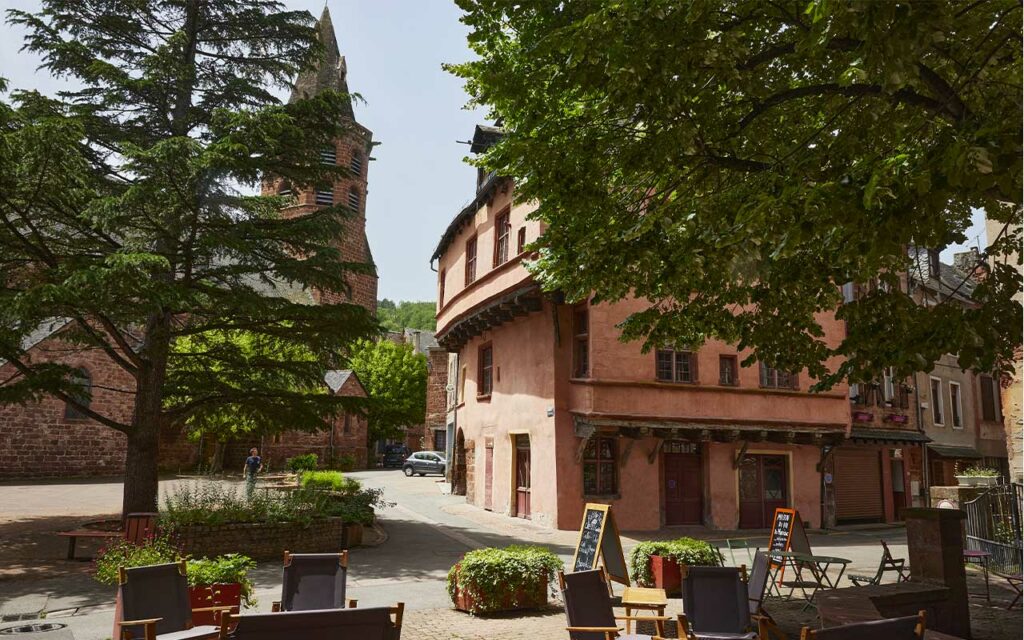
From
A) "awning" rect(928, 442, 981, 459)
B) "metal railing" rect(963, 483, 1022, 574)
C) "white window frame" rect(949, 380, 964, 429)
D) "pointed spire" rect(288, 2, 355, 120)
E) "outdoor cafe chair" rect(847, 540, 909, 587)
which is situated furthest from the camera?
"pointed spire" rect(288, 2, 355, 120)

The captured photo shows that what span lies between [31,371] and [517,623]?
11.0 metres

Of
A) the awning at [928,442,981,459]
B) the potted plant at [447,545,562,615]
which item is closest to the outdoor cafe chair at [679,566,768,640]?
the potted plant at [447,545,562,615]

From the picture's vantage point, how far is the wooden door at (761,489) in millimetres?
20109

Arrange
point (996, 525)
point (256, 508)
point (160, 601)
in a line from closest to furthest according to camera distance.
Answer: point (160, 601) → point (996, 525) → point (256, 508)

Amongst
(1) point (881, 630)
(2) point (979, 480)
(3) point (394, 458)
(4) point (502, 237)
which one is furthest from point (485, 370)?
(3) point (394, 458)

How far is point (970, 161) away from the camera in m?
4.46

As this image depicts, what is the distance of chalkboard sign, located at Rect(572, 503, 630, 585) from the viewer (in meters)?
8.46

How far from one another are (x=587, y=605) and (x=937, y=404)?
26846 millimetres

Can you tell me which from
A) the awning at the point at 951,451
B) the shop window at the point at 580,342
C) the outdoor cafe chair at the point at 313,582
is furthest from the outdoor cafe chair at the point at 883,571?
the awning at the point at 951,451

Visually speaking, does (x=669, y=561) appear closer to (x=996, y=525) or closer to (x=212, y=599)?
(x=212, y=599)

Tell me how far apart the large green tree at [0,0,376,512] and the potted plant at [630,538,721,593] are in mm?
7802

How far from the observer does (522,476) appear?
67.5ft

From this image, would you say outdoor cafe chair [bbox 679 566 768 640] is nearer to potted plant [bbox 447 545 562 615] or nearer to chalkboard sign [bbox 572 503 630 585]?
chalkboard sign [bbox 572 503 630 585]

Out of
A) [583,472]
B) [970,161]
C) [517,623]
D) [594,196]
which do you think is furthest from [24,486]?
[970,161]
